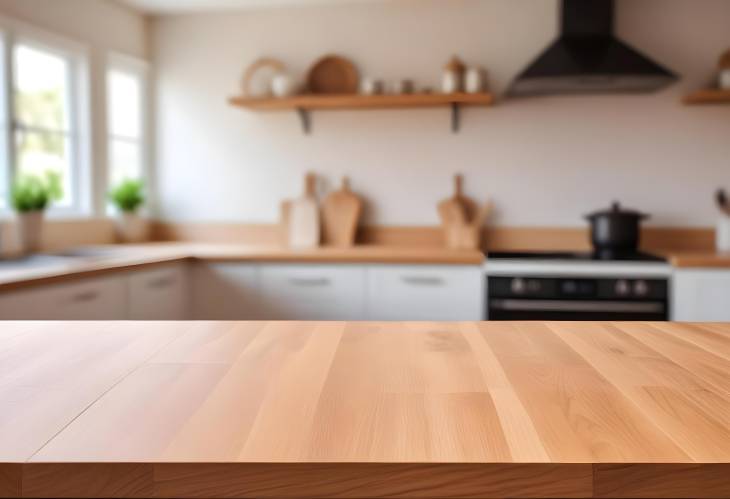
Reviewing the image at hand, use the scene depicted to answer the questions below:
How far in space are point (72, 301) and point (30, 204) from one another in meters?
0.81

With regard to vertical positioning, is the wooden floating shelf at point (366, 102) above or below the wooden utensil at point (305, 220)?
above

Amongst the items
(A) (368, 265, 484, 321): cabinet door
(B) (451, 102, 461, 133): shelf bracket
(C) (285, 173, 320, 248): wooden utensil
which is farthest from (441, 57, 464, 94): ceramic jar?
(A) (368, 265, 484, 321): cabinet door

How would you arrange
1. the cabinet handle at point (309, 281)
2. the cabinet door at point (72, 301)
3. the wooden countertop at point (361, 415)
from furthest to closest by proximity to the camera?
the cabinet handle at point (309, 281)
the cabinet door at point (72, 301)
the wooden countertop at point (361, 415)

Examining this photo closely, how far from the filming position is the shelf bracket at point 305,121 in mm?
3885

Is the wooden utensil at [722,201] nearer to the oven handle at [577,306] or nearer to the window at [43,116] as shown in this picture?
the oven handle at [577,306]

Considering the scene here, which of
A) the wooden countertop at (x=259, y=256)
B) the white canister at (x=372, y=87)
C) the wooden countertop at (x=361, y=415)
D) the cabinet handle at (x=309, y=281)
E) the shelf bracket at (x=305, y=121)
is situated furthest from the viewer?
the shelf bracket at (x=305, y=121)

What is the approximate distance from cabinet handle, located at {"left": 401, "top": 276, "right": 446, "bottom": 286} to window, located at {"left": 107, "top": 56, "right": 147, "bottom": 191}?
185 centimetres

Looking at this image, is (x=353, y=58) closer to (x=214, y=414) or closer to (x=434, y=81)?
(x=434, y=81)

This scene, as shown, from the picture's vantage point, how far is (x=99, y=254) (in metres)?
3.30

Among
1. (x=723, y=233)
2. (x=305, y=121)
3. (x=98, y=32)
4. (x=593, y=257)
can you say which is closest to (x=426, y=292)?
(x=593, y=257)

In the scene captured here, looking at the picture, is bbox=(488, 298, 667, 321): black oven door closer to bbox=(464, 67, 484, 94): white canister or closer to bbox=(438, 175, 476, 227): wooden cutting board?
bbox=(438, 175, 476, 227): wooden cutting board

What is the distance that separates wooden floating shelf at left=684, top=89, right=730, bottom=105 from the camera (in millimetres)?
3329

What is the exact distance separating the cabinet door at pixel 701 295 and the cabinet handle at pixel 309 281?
161 cm

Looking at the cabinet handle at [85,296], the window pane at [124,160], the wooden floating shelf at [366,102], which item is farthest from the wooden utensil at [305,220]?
the cabinet handle at [85,296]
